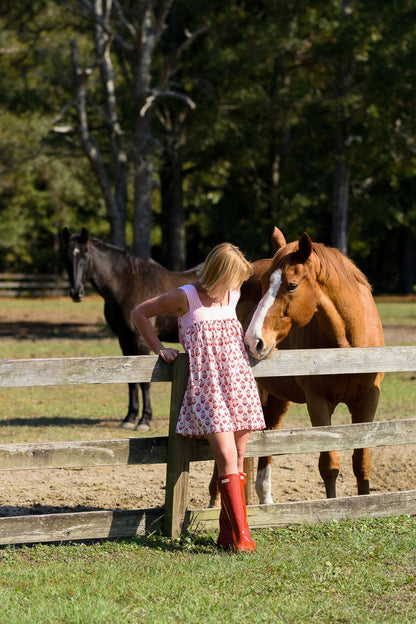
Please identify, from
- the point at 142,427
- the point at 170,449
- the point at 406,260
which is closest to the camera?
the point at 170,449

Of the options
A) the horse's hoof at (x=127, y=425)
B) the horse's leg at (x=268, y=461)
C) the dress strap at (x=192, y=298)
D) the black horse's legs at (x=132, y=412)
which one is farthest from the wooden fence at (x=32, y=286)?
the dress strap at (x=192, y=298)

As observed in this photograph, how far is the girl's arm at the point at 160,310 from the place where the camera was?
4543 mm

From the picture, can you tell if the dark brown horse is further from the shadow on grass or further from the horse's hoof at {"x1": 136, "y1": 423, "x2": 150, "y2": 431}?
the shadow on grass

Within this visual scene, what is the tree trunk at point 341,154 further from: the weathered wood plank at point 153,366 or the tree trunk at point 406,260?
the weathered wood plank at point 153,366

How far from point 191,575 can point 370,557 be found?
1149 mm

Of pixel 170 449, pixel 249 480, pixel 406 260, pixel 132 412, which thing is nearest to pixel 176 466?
pixel 170 449

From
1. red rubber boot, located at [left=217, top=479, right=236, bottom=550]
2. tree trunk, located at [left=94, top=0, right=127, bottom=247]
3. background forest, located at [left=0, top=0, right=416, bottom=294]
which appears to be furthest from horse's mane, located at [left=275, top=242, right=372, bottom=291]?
tree trunk, located at [left=94, top=0, right=127, bottom=247]

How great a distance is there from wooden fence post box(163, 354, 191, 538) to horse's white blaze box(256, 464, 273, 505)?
1384mm

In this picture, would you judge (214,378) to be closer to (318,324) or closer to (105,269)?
(318,324)

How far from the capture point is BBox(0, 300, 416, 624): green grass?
11.9 ft

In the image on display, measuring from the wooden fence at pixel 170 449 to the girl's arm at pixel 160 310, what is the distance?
9 centimetres

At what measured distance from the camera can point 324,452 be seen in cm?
526

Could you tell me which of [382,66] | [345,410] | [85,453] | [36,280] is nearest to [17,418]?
[345,410]

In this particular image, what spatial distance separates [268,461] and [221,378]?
1760 millimetres
